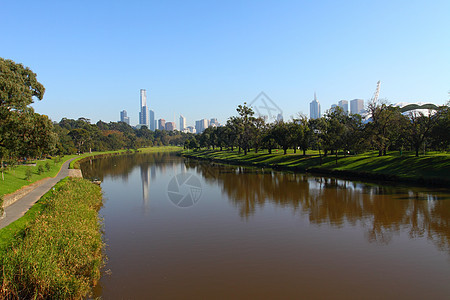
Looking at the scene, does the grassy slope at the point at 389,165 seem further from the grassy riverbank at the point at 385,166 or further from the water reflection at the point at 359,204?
the water reflection at the point at 359,204

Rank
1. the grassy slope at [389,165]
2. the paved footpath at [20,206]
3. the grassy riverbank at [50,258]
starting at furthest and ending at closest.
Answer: the grassy slope at [389,165]
the paved footpath at [20,206]
the grassy riverbank at [50,258]

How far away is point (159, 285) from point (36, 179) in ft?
95.9

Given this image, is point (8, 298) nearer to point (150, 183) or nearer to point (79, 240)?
point (79, 240)

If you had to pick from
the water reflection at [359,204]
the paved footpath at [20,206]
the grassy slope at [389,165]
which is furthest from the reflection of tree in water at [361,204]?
the paved footpath at [20,206]

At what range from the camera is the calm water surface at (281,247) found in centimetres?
1172

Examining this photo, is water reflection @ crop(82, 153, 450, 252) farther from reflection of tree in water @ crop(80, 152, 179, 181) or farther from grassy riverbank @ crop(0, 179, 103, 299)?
reflection of tree in water @ crop(80, 152, 179, 181)

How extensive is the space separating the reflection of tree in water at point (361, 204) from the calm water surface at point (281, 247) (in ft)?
0.26

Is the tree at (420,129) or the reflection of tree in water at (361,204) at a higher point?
the tree at (420,129)

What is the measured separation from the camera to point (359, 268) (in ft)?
43.7

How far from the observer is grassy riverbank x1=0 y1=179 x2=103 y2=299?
32.3 ft

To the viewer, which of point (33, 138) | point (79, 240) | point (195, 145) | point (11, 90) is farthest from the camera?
point (195, 145)

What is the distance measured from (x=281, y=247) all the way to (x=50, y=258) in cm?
1043

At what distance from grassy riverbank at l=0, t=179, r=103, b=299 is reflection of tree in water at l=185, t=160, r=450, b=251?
12.1 m

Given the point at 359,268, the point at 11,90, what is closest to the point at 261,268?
the point at 359,268
